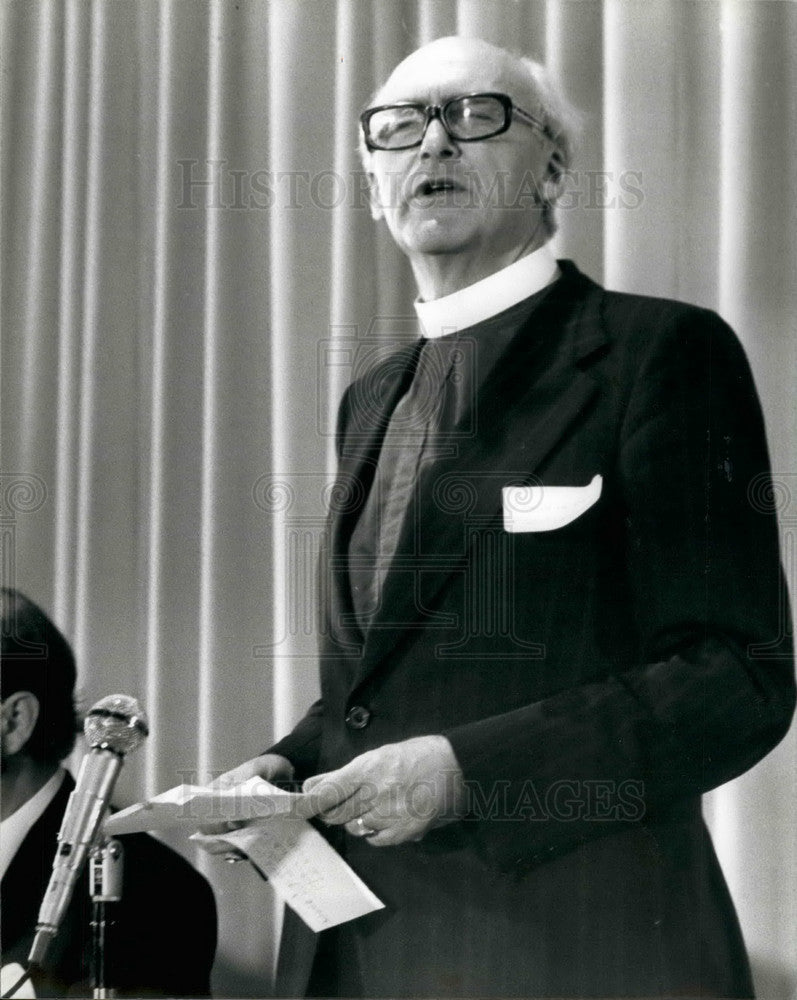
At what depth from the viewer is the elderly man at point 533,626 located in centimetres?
212

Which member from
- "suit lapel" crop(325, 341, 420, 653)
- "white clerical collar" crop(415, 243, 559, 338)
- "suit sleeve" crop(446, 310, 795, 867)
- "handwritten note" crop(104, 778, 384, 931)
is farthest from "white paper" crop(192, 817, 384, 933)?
"white clerical collar" crop(415, 243, 559, 338)

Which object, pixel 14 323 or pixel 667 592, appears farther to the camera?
pixel 14 323

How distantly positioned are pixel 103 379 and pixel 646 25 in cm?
116

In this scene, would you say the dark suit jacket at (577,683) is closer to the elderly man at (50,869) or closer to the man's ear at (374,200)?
the elderly man at (50,869)

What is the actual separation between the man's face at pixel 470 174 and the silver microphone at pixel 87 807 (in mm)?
951

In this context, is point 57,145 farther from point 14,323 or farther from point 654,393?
point 654,393

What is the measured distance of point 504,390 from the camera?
2.20 meters

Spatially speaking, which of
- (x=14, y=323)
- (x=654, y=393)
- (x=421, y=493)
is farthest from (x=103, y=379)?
(x=654, y=393)

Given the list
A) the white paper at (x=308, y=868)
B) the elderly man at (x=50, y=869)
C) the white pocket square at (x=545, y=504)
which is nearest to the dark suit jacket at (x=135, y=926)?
the elderly man at (x=50, y=869)

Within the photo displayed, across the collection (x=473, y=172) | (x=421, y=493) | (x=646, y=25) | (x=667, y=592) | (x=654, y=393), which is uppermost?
(x=646, y=25)

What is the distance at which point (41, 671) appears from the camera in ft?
7.44

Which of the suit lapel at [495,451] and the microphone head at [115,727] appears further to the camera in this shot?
the suit lapel at [495,451]

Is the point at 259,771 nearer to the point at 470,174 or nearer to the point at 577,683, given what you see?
the point at 577,683

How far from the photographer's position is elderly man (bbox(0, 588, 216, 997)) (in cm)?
217
